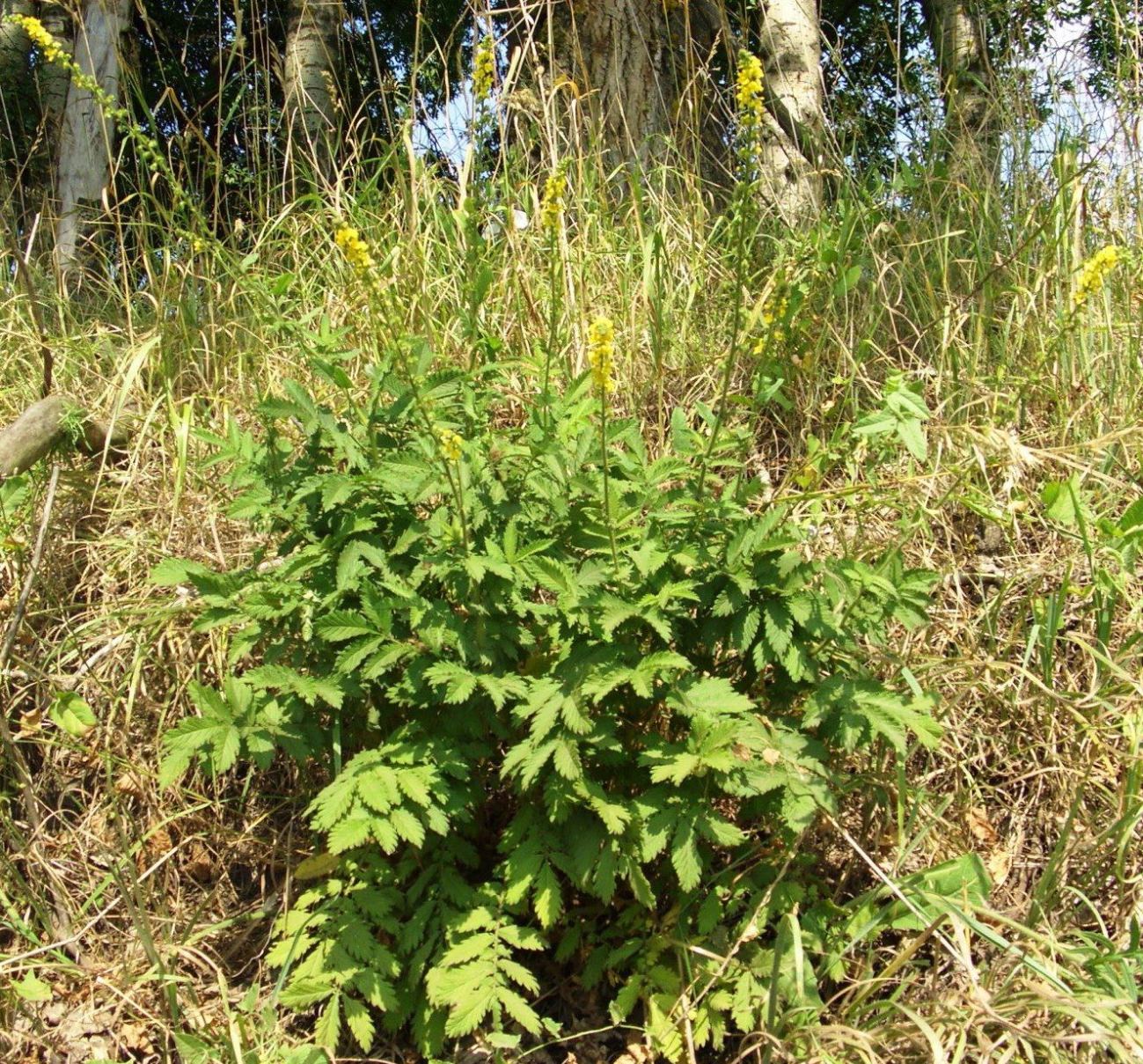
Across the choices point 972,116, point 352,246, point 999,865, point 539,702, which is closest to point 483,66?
point 352,246

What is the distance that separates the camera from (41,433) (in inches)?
104

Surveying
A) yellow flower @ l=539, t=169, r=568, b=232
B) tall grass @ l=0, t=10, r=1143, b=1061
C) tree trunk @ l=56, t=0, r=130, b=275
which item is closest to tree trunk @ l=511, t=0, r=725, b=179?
tall grass @ l=0, t=10, r=1143, b=1061

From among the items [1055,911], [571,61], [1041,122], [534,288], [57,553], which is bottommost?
[1055,911]

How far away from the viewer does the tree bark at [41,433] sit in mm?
2568

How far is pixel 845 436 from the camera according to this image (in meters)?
2.76

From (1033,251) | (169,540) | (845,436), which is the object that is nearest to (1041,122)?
(1033,251)

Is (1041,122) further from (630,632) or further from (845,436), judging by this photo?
(630,632)

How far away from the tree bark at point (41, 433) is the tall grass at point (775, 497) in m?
0.12

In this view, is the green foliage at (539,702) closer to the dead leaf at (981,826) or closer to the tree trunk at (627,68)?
the dead leaf at (981,826)

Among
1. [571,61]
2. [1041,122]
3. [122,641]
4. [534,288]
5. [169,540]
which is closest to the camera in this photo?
[122,641]

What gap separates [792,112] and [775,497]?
209 centimetres

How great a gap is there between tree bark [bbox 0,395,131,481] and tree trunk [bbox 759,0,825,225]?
220cm

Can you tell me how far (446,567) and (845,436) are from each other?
4.70ft

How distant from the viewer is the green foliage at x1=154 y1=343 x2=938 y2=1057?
1.73 meters
